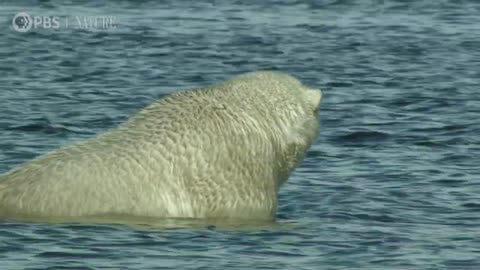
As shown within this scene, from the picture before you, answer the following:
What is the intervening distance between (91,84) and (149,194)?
25.6ft

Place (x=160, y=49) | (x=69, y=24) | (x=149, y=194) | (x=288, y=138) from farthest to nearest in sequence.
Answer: (x=69, y=24), (x=160, y=49), (x=288, y=138), (x=149, y=194)

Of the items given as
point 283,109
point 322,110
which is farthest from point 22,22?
point 283,109

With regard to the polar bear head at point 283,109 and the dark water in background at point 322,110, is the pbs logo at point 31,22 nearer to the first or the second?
the dark water in background at point 322,110

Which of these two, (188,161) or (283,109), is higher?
(283,109)

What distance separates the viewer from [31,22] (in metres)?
23.9

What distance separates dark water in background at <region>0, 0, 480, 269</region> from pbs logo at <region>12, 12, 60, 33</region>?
17 cm

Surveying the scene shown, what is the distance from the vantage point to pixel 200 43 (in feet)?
73.6

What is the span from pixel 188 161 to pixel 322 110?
637 centimetres

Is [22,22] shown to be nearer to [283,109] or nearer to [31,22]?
[31,22]

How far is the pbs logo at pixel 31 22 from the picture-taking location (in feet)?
77.2

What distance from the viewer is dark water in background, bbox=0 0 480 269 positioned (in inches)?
440

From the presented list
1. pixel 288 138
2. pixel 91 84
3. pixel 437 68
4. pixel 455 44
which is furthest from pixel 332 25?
pixel 288 138

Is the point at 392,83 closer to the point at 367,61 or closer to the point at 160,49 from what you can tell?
the point at 367,61

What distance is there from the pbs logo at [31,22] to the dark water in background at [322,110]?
170 mm
